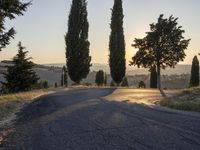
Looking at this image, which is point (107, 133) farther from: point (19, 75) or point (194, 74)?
point (194, 74)

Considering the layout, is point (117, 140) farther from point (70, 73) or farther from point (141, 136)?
point (70, 73)

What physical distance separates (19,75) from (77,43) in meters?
9.77

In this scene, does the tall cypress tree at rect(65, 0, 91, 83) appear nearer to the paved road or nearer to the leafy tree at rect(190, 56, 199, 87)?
the leafy tree at rect(190, 56, 199, 87)

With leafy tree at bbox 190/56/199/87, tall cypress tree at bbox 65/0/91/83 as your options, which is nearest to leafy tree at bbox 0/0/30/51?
tall cypress tree at bbox 65/0/91/83

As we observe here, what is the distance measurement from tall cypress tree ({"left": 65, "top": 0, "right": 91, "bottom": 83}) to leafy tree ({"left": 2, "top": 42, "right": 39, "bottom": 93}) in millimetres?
6461

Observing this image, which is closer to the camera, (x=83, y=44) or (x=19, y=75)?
(x=19, y=75)

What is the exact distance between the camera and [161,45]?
126ft

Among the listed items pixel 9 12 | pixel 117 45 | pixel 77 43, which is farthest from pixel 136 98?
pixel 117 45

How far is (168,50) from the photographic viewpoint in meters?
38.7

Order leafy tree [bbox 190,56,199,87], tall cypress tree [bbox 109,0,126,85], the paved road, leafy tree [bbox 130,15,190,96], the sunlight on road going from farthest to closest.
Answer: leafy tree [bbox 190,56,199,87] → tall cypress tree [bbox 109,0,126,85] → leafy tree [bbox 130,15,190,96] → the sunlight on road → the paved road

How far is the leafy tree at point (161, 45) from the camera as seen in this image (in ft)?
126

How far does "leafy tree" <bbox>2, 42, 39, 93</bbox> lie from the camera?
131 ft

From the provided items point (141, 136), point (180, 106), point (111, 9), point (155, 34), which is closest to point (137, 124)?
point (141, 136)

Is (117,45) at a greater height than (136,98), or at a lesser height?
greater
